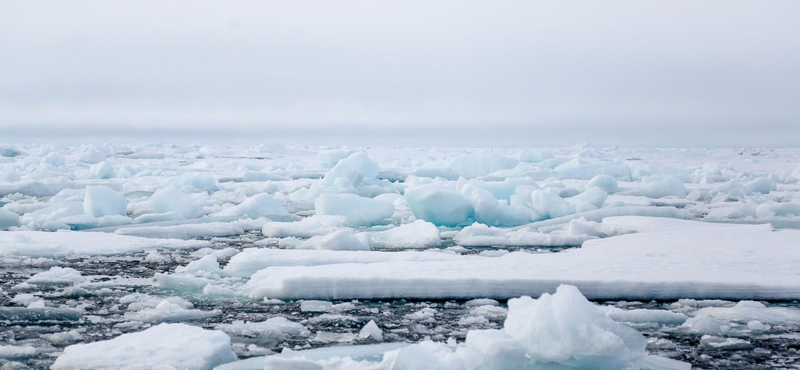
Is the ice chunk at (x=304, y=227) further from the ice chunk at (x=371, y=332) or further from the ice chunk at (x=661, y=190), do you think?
the ice chunk at (x=661, y=190)

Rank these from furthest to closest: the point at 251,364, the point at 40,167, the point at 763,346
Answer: the point at 40,167 → the point at 763,346 → the point at 251,364

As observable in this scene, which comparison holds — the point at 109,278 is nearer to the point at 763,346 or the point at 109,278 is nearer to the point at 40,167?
the point at 763,346

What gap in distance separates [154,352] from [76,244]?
4263 mm

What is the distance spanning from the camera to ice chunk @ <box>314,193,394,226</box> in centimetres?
907

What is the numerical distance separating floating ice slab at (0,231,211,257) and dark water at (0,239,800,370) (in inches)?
51.7

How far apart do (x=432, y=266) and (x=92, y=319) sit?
91.3 inches

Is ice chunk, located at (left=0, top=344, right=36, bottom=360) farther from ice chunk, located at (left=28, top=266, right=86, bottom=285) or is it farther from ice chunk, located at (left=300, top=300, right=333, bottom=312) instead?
ice chunk, located at (left=28, top=266, right=86, bottom=285)

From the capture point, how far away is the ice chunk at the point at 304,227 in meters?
7.87

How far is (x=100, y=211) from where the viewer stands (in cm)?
911

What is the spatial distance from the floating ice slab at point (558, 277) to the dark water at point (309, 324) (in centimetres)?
15

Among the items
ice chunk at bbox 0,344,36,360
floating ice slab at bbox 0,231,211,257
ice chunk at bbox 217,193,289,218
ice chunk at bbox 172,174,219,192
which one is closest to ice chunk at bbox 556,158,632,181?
ice chunk at bbox 172,174,219,192

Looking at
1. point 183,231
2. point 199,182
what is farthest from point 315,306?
point 199,182

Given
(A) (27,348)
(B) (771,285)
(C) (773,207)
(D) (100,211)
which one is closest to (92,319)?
(A) (27,348)

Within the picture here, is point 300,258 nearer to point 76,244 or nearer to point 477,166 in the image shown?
point 76,244
